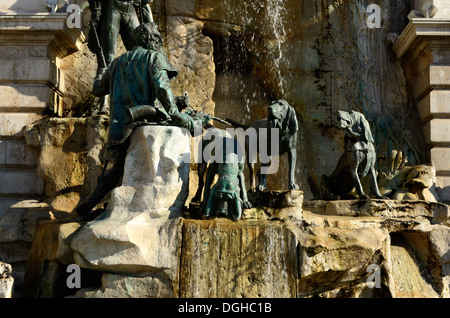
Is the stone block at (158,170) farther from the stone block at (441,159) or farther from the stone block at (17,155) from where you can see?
the stone block at (441,159)

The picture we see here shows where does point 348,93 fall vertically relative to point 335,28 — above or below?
below

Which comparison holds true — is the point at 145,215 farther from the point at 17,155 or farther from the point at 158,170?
the point at 17,155

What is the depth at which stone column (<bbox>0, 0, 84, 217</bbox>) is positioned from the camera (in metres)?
9.98

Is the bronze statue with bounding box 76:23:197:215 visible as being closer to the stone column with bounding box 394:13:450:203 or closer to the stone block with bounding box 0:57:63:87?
the stone block with bounding box 0:57:63:87

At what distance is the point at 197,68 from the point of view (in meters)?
11.7

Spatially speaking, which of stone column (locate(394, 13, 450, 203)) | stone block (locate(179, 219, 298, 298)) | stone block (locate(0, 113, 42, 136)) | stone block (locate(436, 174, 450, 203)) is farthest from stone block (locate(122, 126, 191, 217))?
stone column (locate(394, 13, 450, 203))

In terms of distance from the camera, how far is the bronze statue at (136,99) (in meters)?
7.28

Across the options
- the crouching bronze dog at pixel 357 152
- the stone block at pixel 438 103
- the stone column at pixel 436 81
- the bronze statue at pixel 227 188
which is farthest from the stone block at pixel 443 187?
the bronze statue at pixel 227 188

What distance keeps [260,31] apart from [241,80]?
955 millimetres

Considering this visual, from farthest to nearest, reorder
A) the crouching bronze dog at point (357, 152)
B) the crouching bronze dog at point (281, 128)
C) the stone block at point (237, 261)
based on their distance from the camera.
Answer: the crouching bronze dog at point (357, 152) < the crouching bronze dog at point (281, 128) < the stone block at point (237, 261)

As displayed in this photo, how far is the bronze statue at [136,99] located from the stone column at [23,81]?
2715 mm

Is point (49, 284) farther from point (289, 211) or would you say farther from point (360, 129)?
point (360, 129)
